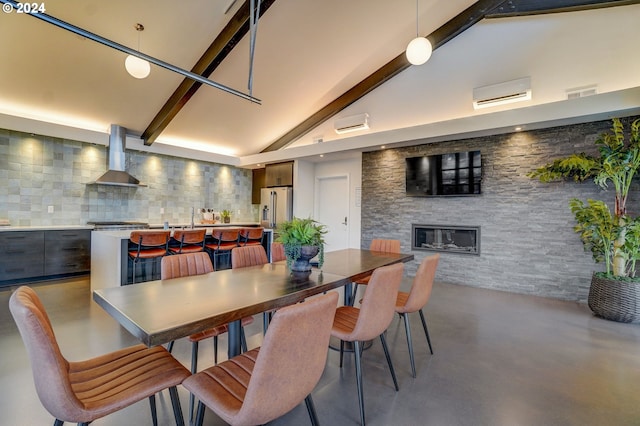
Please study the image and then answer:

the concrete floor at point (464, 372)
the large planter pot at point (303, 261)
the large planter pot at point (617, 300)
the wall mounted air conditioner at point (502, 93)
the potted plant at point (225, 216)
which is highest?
the wall mounted air conditioner at point (502, 93)

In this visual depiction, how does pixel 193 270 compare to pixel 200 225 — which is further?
pixel 200 225

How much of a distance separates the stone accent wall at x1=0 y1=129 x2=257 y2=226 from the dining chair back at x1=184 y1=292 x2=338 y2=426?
19.3 ft

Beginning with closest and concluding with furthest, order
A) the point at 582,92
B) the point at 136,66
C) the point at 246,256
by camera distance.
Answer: the point at 246,256 → the point at 136,66 → the point at 582,92

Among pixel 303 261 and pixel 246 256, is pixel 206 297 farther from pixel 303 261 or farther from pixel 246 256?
pixel 246 256

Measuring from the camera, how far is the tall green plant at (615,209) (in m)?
3.43

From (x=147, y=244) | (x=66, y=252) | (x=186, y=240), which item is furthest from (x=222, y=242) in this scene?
(x=66, y=252)

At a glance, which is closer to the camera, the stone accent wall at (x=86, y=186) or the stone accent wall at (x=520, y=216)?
the stone accent wall at (x=520, y=216)

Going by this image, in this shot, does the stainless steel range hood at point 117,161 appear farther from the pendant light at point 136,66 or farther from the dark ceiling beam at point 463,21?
the dark ceiling beam at point 463,21

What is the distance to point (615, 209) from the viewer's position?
12.1 feet

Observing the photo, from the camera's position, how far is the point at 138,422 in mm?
1689

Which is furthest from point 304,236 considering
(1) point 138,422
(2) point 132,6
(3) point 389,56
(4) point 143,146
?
(4) point 143,146

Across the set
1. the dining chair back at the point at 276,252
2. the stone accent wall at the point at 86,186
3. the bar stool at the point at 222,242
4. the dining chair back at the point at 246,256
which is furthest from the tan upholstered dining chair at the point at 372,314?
the stone accent wall at the point at 86,186

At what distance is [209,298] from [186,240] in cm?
294

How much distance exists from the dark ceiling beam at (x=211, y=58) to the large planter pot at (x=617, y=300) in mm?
5295
